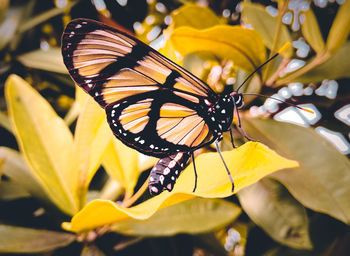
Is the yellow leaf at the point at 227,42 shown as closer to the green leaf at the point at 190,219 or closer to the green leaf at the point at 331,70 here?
the green leaf at the point at 331,70

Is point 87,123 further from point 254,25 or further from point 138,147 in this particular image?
point 254,25

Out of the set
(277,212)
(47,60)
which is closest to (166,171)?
(277,212)

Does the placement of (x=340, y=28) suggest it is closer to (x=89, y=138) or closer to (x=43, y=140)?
(x=89, y=138)

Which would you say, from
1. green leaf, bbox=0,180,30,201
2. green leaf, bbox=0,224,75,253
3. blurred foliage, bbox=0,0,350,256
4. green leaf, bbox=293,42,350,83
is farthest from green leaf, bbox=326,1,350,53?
green leaf, bbox=0,180,30,201

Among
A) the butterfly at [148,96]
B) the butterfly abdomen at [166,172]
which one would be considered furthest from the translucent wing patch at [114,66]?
the butterfly abdomen at [166,172]

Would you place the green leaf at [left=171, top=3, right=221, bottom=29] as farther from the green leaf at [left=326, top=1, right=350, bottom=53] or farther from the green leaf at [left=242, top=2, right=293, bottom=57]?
the green leaf at [left=326, top=1, right=350, bottom=53]

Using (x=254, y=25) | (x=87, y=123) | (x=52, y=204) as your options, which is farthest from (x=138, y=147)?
(x=254, y=25)
